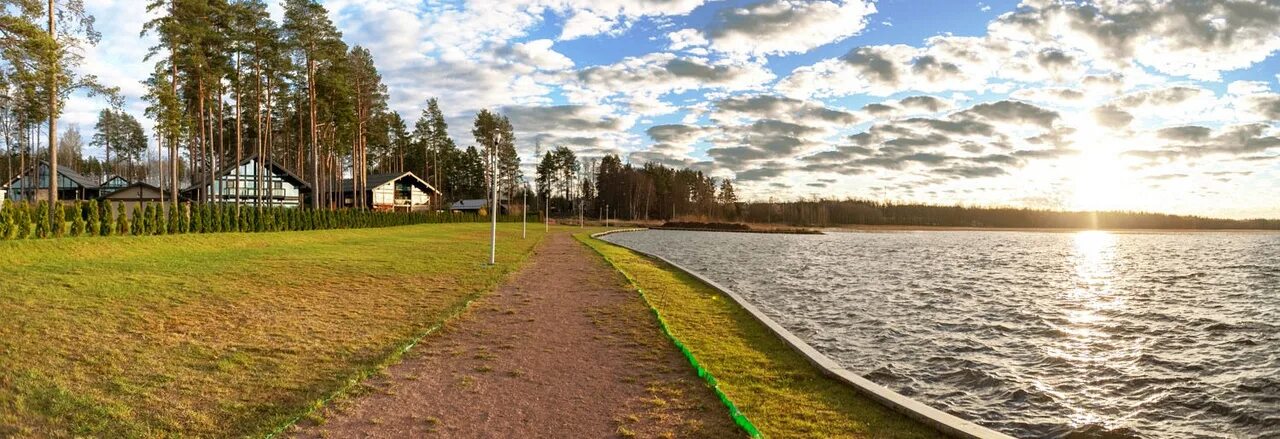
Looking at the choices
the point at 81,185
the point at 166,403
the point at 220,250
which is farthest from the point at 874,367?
the point at 81,185

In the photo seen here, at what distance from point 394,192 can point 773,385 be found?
7186cm

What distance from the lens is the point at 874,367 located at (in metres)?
9.07

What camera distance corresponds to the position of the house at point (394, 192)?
2746 inches

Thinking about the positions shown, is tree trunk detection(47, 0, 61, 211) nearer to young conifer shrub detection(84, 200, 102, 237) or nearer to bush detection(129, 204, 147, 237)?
young conifer shrub detection(84, 200, 102, 237)

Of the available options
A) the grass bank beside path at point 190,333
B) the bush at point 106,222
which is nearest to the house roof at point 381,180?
the bush at point 106,222

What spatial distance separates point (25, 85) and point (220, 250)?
6989 millimetres

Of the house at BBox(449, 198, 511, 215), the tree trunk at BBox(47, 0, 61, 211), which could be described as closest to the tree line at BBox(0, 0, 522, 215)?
the tree trunk at BBox(47, 0, 61, 211)

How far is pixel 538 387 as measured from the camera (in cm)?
668

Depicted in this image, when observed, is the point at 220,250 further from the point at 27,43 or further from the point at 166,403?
the point at 166,403

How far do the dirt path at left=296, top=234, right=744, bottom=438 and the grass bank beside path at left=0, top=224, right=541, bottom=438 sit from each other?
0.57 m

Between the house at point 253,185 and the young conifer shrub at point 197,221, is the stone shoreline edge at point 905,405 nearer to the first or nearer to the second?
the young conifer shrub at point 197,221

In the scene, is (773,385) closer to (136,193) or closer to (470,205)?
(136,193)

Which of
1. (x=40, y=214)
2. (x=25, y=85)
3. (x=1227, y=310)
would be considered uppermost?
(x=25, y=85)

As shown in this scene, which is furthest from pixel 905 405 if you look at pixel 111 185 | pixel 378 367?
pixel 111 185
